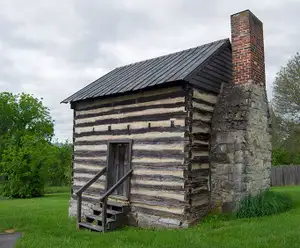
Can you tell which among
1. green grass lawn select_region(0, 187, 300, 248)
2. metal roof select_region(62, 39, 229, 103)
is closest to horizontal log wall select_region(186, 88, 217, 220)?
green grass lawn select_region(0, 187, 300, 248)

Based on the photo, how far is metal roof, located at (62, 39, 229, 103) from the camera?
9231 millimetres

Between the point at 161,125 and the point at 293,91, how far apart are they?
20766 mm

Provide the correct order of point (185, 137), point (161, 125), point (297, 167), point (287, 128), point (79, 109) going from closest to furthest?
1. point (185, 137)
2. point (161, 125)
3. point (79, 109)
4. point (297, 167)
5. point (287, 128)

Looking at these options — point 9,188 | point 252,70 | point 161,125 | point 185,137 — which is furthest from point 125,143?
point 9,188

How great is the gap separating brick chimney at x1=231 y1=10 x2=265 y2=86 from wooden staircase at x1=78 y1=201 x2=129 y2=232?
524 cm

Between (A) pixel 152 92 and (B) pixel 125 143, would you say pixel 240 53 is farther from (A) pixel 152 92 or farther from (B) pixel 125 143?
(B) pixel 125 143

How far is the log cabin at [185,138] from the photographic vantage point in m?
8.68

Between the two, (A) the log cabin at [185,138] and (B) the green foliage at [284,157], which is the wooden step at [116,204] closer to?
(A) the log cabin at [185,138]

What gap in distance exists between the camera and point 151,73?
1044 cm

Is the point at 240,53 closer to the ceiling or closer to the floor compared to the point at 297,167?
closer to the ceiling

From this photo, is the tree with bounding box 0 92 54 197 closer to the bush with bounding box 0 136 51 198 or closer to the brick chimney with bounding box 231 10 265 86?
the bush with bounding box 0 136 51 198

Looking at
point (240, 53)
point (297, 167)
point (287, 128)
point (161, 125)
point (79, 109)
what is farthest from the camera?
point (287, 128)

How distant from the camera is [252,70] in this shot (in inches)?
379

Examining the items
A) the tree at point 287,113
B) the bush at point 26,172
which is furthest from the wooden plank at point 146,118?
the tree at point 287,113
